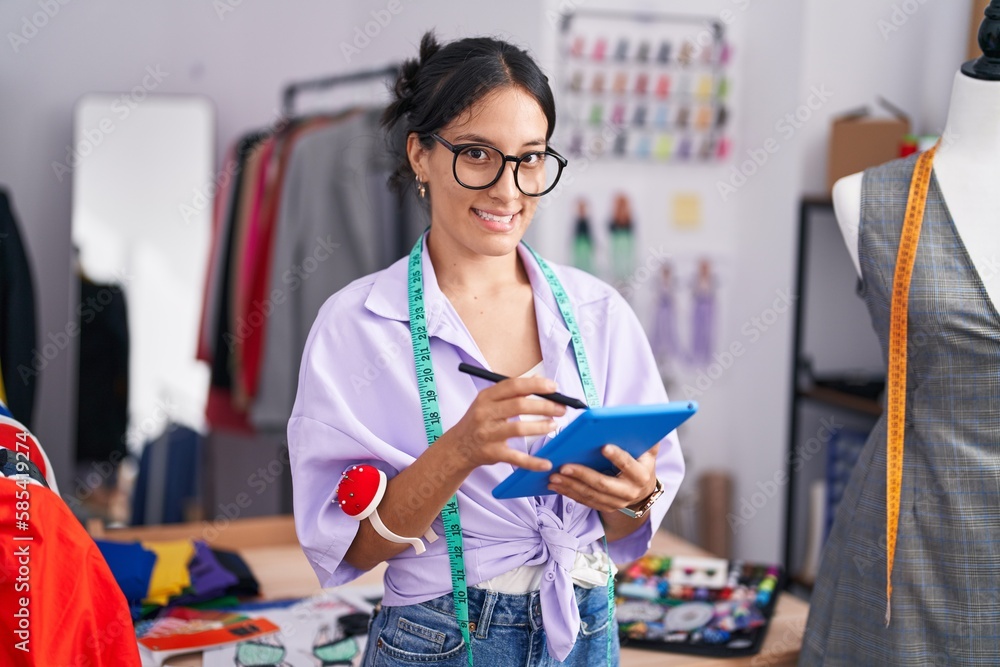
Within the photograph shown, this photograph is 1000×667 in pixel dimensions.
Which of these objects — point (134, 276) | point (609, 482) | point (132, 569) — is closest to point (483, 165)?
point (609, 482)

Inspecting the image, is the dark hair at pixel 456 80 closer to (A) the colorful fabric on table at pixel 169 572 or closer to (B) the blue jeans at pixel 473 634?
(B) the blue jeans at pixel 473 634

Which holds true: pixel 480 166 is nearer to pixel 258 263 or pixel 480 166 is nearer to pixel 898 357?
pixel 898 357

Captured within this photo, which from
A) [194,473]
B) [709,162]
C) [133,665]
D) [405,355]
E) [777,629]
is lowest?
[194,473]

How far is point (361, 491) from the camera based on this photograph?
4.21ft

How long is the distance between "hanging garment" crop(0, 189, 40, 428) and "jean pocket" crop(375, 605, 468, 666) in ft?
6.20

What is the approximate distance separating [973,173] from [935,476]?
0.54m

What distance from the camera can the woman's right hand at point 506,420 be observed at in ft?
3.75

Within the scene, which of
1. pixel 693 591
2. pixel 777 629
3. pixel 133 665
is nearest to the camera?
pixel 133 665

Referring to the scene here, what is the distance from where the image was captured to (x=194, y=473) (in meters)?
3.86

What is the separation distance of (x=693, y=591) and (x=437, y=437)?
3.32ft

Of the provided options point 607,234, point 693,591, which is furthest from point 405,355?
point 607,234

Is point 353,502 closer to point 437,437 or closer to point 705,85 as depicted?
point 437,437

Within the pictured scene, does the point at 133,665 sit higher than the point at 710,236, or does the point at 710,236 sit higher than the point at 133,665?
the point at 710,236

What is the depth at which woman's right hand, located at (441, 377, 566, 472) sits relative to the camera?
1.14 m
